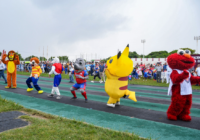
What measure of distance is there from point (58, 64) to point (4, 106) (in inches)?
122

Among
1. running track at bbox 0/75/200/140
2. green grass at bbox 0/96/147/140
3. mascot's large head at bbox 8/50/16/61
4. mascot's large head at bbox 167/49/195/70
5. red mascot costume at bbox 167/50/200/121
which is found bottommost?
running track at bbox 0/75/200/140

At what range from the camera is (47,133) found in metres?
4.03

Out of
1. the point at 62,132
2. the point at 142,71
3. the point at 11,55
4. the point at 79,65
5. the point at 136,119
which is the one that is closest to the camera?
the point at 62,132

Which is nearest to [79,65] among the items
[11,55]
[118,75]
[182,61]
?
[118,75]

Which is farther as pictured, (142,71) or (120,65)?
(142,71)

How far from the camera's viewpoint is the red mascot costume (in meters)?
5.14

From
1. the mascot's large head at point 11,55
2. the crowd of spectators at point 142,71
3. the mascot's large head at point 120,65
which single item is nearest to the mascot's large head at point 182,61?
the mascot's large head at point 120,65

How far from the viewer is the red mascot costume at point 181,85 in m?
5.14

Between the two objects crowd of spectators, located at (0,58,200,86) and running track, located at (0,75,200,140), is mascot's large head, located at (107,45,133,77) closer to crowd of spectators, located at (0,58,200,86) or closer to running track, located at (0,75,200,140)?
running track, located at (0,75,200,140)

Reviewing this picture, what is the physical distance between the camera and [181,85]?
204 inches

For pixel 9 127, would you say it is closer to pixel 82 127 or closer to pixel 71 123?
pixel 71 123

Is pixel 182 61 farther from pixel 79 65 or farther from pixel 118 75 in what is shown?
pixel 79 65

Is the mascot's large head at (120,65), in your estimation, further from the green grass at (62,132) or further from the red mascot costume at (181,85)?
the green grass at (62,132)

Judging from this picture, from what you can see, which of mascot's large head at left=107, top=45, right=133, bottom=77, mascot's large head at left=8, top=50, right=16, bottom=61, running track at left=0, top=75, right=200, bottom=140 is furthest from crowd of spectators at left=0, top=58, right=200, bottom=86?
mascot's large head at left=107, top=45, right=133, bottom=77
